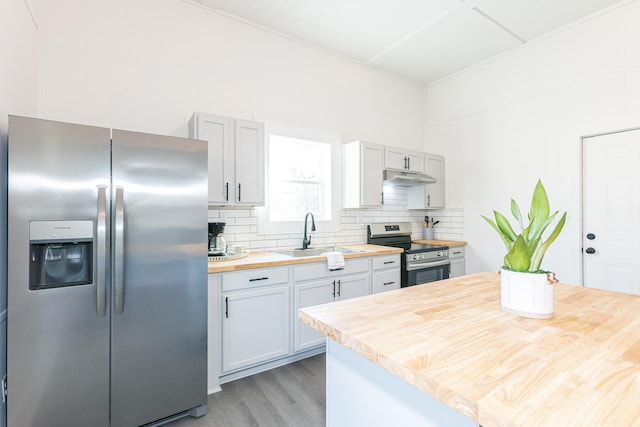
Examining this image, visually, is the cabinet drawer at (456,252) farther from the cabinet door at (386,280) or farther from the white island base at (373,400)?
the white island base at (373,400)

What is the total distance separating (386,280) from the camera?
10.9 feet

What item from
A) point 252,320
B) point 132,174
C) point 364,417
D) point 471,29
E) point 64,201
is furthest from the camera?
→ point 471,29

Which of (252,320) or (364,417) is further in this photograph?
(252,320)

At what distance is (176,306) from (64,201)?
2.79 ft

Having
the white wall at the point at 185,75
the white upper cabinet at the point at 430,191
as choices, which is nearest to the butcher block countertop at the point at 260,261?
the white wall at the point at 185,75

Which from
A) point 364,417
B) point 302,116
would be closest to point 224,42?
point 302,116

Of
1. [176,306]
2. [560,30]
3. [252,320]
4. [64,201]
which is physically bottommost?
[252,320]

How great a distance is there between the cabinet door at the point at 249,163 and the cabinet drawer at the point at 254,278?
648mm

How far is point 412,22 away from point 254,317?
10.5ft

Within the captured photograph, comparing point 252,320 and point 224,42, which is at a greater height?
point 224,42

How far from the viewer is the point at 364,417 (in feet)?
3.79

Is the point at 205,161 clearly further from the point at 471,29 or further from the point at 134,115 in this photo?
the point at 471,29

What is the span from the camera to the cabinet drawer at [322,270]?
2736 mm

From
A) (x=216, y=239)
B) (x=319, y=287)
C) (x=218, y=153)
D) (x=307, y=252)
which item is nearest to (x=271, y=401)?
(x=319, y=287)
